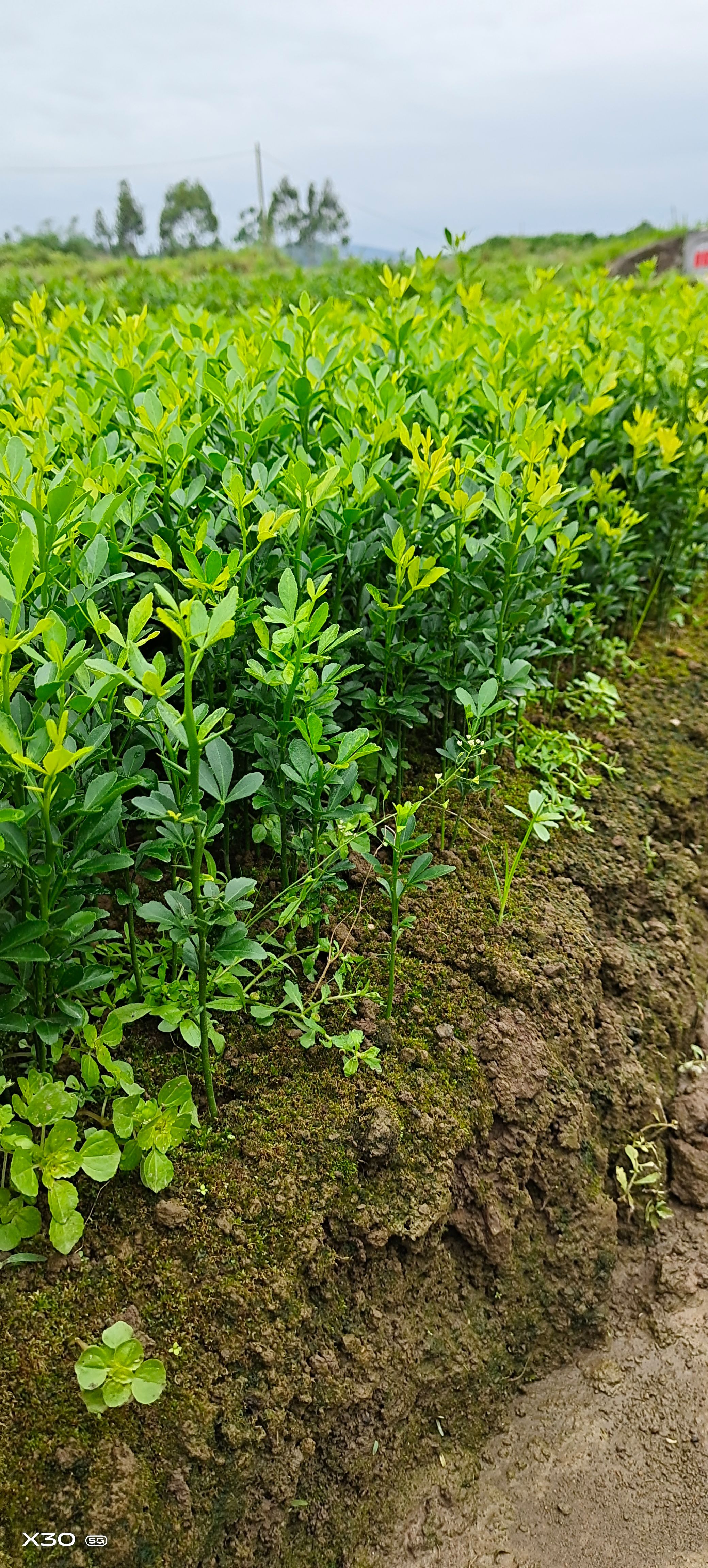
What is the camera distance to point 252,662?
1.76 metres

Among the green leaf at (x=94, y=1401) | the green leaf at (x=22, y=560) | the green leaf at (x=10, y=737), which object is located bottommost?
the green leaf at (x=94, y=1401)

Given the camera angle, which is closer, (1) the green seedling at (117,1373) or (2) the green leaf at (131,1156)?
(1) the green seedling at (117,1373)

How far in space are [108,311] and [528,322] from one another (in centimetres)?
317

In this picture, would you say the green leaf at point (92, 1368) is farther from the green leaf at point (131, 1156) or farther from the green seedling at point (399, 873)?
the green seedling at point (399, 873)

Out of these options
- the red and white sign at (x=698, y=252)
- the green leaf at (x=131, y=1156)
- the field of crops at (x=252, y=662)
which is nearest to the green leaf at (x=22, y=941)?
the field of crops at (x=252, y=662)

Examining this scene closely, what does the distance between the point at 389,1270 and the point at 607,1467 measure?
65cm

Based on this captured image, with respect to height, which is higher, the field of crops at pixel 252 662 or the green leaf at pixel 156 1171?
the field of crops at pixel 252 662

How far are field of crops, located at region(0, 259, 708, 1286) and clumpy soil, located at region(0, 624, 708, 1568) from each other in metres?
0.08

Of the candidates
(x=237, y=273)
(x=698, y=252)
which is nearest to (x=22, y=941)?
(x=698, y=252)

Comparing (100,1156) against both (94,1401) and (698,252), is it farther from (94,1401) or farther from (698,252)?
(698,252)

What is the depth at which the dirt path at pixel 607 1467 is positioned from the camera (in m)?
1.83

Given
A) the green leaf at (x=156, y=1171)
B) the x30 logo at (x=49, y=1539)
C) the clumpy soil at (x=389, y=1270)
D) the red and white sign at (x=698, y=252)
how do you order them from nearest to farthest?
1. the x30 logo at (x=49, y=1539)
2. the clumpy soil at (x=389, y=1270)
3. the green leaf at (x=156, y=1171)
4. the red and white sign at (x=698, y=252)

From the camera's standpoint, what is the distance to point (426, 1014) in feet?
6.79

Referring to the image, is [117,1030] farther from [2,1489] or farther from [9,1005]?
[2,1489]
